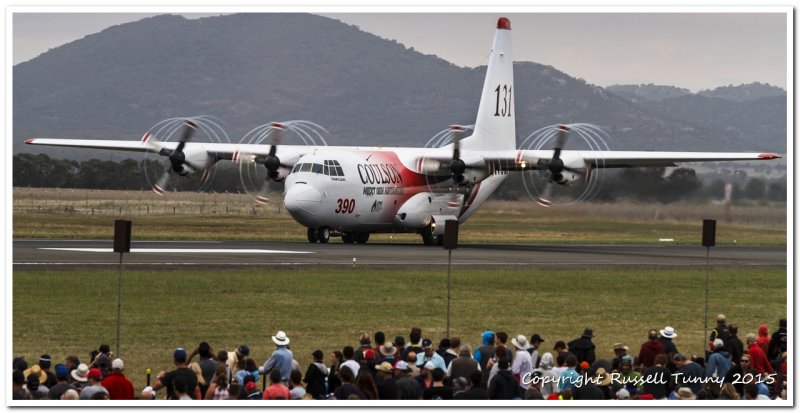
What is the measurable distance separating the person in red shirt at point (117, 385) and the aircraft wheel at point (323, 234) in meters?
35.3

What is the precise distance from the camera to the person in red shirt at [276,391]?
16000 millimetres

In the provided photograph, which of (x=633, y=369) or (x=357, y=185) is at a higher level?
(x=357, y=185)

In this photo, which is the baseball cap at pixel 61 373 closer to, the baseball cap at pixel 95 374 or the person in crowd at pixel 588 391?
the baseball cap at pixel 95 374

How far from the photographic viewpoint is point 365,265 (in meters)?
41.4

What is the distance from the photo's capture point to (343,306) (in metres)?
31.6

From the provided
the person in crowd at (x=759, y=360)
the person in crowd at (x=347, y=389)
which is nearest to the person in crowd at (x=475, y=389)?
the person in crowd at (x=347, y=389)

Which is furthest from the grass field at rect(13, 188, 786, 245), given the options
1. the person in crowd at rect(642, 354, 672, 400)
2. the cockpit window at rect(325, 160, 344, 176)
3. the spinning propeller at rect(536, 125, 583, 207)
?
the person in crowd at rect(642, 354, 672, 400)

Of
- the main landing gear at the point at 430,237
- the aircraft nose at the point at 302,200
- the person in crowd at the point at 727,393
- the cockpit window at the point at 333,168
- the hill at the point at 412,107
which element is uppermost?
the hill at the point at 412,107

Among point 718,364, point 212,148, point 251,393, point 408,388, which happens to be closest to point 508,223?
point 212,148

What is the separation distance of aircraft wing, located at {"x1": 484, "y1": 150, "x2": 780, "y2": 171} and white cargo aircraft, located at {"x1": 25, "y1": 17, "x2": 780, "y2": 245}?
0.04 m

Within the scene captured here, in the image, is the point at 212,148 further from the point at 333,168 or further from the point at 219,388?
the point at 219,388
